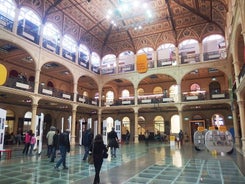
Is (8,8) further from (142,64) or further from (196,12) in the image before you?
(196,12)

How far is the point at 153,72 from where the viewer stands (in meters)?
22.1

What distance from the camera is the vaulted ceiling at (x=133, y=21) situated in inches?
690

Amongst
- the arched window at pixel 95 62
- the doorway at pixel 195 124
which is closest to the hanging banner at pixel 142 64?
the arched window at pixel 95 62

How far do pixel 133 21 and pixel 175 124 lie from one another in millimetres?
13571

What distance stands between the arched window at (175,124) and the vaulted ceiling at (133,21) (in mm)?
9314

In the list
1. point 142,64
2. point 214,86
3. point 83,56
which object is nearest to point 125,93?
point 83,56

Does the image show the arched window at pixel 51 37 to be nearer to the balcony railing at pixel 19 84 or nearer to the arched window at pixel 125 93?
the balcony railing at pixel 19 84

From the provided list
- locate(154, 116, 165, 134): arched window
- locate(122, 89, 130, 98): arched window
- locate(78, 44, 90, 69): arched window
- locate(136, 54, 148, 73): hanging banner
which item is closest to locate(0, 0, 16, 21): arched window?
locate(78, 44, 90, 69): arched window

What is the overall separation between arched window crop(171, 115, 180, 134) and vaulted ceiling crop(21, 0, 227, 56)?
9.31m

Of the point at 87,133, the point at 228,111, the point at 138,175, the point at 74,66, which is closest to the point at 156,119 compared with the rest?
the point at 228,111

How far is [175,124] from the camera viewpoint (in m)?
24.9

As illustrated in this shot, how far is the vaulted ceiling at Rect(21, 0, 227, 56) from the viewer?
57.5ft

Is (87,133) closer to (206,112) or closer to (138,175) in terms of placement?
(138,175)

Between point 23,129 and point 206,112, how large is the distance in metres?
20.4
